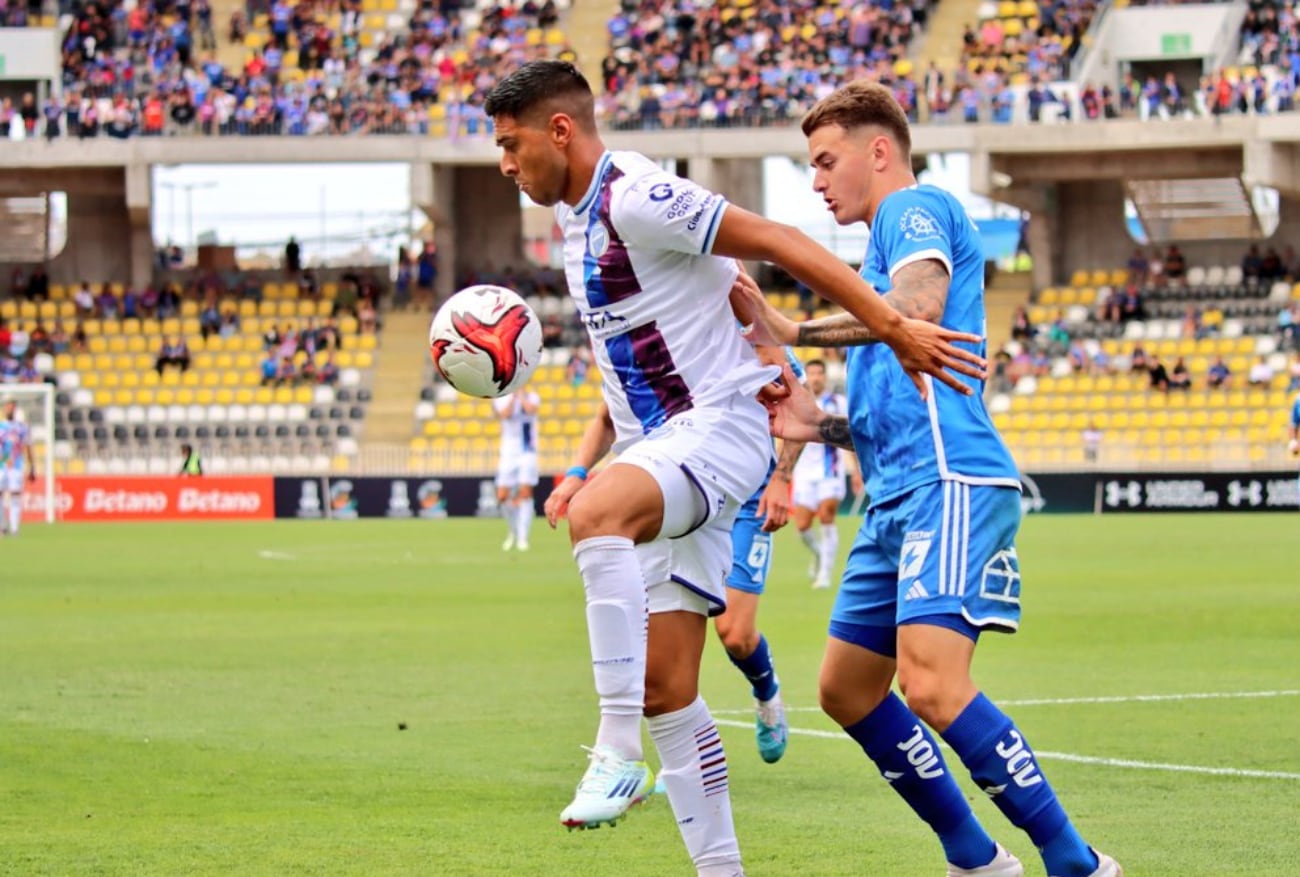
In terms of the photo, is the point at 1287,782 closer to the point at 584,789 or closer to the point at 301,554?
the point at 584,789

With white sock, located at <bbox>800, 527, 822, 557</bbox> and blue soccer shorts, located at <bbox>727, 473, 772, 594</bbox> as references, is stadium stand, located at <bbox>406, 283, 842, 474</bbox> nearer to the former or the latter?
white sock, located at <bbox>800, 527, 822, 557</bbox>

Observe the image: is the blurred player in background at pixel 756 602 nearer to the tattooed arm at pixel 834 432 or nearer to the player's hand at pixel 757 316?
the tattooed arm at pixel 834 432

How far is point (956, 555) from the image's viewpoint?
19.5ft

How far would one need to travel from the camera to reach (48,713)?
37.9 feet

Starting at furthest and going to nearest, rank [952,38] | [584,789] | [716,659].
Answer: [952,38], [716,659], [584,789]

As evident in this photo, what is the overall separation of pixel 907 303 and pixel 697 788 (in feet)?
5.17

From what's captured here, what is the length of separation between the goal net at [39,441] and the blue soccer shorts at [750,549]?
27799mm

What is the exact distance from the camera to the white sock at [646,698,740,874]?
619 centimetres

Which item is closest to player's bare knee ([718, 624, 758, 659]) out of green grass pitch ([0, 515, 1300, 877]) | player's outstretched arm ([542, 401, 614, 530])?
green grass pitch ([0, 515, 1300, 877])

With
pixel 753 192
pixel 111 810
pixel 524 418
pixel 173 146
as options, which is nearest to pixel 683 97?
pixel 753 192

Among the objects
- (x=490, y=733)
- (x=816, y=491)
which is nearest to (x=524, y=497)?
(x=816, y=491)

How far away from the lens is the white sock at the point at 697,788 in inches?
244

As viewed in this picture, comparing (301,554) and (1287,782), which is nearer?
(1287,782)

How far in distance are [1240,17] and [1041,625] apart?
1418 inches
